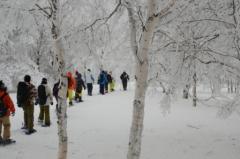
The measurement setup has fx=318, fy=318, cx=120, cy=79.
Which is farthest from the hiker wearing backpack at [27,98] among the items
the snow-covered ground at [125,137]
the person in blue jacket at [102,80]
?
the person in blue jacket at [102,80]

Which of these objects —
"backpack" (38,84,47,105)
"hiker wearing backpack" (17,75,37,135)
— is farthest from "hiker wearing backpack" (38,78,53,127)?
"hiker wearing backpack" (17,75,37,135)

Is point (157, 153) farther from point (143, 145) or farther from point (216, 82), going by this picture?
point (216, 82)

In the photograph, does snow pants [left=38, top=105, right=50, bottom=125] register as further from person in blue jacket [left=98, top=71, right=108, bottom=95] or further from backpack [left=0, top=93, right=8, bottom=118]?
person in blue jacket [left=98, top=71, right=108, bottom=95]

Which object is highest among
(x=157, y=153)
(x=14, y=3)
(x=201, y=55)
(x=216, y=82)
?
(x=14, y=3)

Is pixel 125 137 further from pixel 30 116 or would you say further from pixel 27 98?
pixel 27 98

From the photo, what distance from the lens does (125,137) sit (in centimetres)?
1092

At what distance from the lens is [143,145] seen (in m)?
10.0

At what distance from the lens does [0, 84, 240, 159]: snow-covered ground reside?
30.1ft

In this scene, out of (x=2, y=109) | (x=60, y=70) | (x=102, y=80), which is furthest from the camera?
(x=102, y=80)

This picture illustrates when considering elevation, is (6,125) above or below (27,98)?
below

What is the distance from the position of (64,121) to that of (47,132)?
153 inches

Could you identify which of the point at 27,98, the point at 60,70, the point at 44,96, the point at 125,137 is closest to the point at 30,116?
the point at 27,98

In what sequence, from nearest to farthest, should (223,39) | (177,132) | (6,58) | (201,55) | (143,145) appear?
(223,39) → (201,55) → (143,145) → (177,132) → (6,58)

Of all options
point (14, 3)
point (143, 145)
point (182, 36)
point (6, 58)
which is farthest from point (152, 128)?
point (6, 58)
